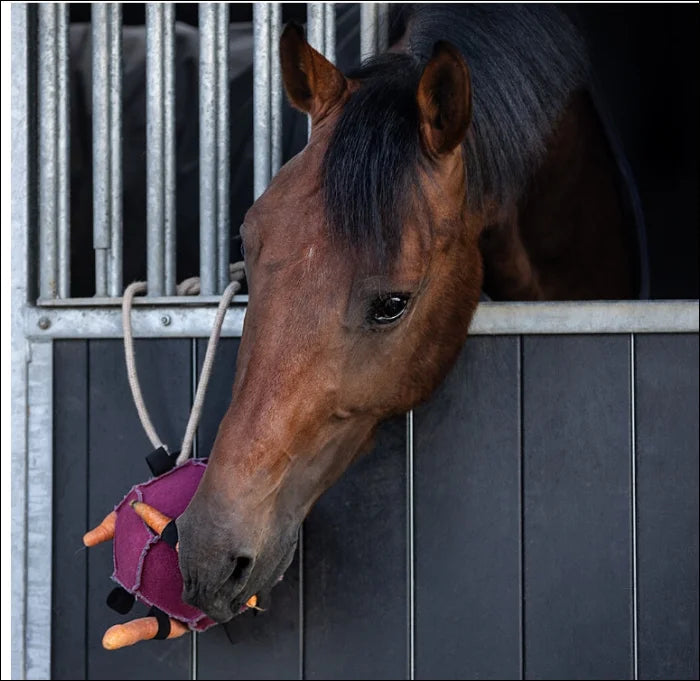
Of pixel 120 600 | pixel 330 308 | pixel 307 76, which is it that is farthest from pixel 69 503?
pixel 307 76

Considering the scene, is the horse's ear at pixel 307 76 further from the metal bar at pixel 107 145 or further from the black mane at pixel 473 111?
the metal bar at pixel 107 145

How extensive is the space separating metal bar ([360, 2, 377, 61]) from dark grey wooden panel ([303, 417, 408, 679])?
71cm

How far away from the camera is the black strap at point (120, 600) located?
1.26 m

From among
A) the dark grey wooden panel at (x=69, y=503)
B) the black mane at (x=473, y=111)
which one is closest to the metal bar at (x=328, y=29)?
the black mane at (x=473, y=111)

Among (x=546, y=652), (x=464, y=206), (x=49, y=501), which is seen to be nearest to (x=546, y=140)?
(x=464, y=206)

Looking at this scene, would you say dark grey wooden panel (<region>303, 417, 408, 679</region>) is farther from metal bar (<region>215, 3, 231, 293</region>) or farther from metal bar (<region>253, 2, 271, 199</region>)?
metal bar (<region>253, 2, 271, 199</region>)

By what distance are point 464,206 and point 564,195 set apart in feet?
1.62

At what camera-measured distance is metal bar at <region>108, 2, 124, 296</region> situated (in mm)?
1609

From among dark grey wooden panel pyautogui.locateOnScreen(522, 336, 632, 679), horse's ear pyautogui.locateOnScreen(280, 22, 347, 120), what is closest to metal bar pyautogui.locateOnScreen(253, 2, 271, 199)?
horse's ear pyautogui.locateOnScreen(280, 22, 347, 120)

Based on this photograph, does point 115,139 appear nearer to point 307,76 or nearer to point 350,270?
point 307,76

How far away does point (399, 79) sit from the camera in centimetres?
126

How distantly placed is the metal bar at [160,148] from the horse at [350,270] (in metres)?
0.38

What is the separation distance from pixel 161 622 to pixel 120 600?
0.07 metres

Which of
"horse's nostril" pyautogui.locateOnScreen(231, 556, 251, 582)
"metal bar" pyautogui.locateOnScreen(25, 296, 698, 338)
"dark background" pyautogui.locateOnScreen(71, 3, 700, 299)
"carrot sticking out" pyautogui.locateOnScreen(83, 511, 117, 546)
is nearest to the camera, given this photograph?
"horse's nostril" pyautogui.locateOnScreen(231, 556, 251, 582)
